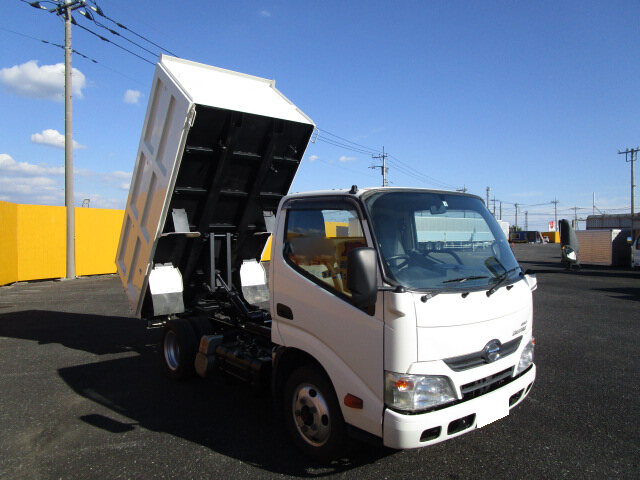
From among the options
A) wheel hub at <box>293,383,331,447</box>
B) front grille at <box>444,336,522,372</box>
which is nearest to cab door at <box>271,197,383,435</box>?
wheel hub at <box>293,383,331,447</box>

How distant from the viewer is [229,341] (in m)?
4.98

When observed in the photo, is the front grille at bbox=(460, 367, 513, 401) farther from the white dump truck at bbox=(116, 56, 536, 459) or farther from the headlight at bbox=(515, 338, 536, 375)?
the headlight at bbox=(515, 338, 536, 375)

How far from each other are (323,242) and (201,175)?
2454 millimetres

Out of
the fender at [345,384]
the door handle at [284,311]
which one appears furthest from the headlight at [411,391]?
the door handle at [284,311]

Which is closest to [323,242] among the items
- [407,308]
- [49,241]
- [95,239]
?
[407,308]

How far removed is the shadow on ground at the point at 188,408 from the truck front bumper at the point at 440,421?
637 millimetres

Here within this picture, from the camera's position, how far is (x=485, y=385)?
2980 mm

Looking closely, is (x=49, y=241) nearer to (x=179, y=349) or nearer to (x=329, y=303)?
(x=179, y=349)

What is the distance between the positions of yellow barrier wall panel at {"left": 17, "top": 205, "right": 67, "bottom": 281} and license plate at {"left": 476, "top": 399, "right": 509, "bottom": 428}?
53.6ft

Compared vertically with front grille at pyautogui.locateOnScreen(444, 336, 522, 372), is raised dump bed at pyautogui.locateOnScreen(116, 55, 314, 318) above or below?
above

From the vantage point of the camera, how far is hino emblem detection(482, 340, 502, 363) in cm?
298

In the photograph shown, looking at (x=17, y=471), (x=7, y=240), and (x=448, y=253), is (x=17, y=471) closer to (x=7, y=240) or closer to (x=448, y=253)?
(x=448, y=253)

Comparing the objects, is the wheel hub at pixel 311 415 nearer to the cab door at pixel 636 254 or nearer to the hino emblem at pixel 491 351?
the hino emblem at pixel 491 351

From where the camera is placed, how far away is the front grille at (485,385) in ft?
9.45
